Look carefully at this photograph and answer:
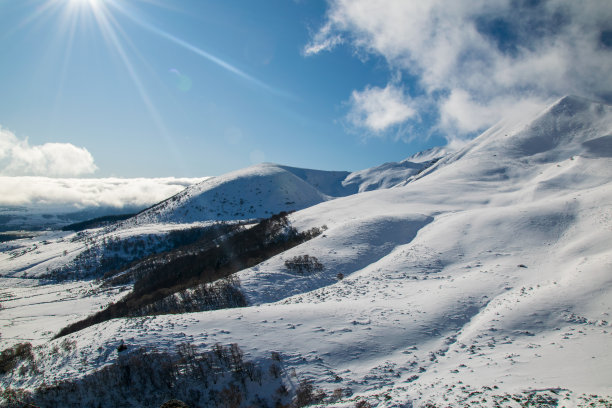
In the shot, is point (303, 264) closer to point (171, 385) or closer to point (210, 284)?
point (210, 284)

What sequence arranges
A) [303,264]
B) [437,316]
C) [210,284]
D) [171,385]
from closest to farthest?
1. [171,385]
2. [437,316]
3. [303,264]
4. [210,284]

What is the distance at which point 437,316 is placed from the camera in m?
17.4

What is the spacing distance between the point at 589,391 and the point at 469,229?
2890 centimetres

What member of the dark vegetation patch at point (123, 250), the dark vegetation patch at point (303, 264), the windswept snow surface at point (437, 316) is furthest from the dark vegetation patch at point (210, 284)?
the dark vegetation patch at point (123, 250)

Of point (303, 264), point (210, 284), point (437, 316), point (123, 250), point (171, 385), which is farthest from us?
point (123, 250)

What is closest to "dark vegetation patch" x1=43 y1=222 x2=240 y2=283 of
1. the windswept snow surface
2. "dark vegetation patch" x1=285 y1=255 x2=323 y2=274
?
"dark vegetation patch" x1=285 y1=255 x2=323 y2=274

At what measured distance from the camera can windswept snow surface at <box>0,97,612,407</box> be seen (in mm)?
11375

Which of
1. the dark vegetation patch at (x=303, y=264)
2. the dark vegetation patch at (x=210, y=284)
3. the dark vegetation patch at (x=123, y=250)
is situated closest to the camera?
the dark vegetation patch at (x=210, y=284)

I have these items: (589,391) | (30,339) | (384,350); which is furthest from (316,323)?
(30,339)

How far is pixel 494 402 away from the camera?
29.3 ft

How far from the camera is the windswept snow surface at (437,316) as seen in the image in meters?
11.4

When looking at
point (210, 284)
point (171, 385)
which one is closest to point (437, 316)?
point (171, 385)

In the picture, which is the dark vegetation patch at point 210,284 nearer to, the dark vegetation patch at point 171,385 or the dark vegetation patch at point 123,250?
the dark vegetation patch at point 171,385

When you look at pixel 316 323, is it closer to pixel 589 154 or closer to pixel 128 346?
pixel 128 346
